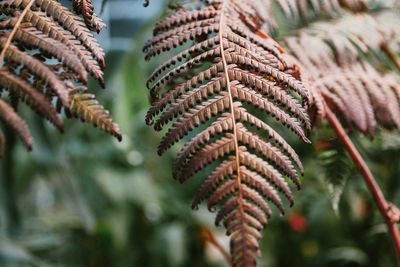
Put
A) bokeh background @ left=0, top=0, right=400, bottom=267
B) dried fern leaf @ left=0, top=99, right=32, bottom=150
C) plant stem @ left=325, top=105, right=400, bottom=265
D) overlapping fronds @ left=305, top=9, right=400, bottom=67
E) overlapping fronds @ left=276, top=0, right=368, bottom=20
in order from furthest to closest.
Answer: bokeh background @ left=0, top=0, right=400, bottom=267 → overlapping fronds @ left=305, top=9, right=400, bottom=67 → overlapping fronds @ left=276, top=0, right=368, bottom=20 → plant stem @ left=325, top=105, right=400, bottom=265 → dried fern leaf @ left=0, top=99, right=32, bottom=150

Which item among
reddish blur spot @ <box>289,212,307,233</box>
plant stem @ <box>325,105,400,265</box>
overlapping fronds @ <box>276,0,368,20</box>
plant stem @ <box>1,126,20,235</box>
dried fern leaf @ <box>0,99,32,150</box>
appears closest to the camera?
dried fern leaf @ <box>0,99,32,150</box>

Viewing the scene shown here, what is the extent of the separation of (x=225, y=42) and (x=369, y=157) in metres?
0.95

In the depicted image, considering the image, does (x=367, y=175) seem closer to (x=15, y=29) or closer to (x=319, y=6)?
(x=319, y=6)

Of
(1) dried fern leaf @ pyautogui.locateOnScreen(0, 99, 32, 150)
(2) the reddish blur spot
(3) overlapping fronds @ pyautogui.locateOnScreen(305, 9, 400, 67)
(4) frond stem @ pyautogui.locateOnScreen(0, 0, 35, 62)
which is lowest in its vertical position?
(2) the reddish blur spot

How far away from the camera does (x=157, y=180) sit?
2467 millimetres

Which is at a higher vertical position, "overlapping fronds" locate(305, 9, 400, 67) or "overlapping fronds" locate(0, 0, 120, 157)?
"overlapping fronds" locate(305, 9, 400, 67)

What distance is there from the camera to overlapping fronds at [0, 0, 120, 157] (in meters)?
0.33

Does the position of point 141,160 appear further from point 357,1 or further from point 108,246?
point 357,1

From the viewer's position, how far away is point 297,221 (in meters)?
1.88

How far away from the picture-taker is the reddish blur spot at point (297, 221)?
6.16ft

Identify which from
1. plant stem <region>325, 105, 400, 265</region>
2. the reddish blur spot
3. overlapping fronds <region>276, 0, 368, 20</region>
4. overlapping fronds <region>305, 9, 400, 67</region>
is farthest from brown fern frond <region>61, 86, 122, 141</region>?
the reddish blur spot

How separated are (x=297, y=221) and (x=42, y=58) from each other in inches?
69.4

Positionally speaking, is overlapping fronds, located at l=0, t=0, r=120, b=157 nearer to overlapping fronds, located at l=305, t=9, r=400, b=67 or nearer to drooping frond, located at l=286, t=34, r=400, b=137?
drooping frond, located at l=286, t=34, r=400, b=137

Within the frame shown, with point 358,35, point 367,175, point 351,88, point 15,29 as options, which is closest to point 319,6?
point 358,35
